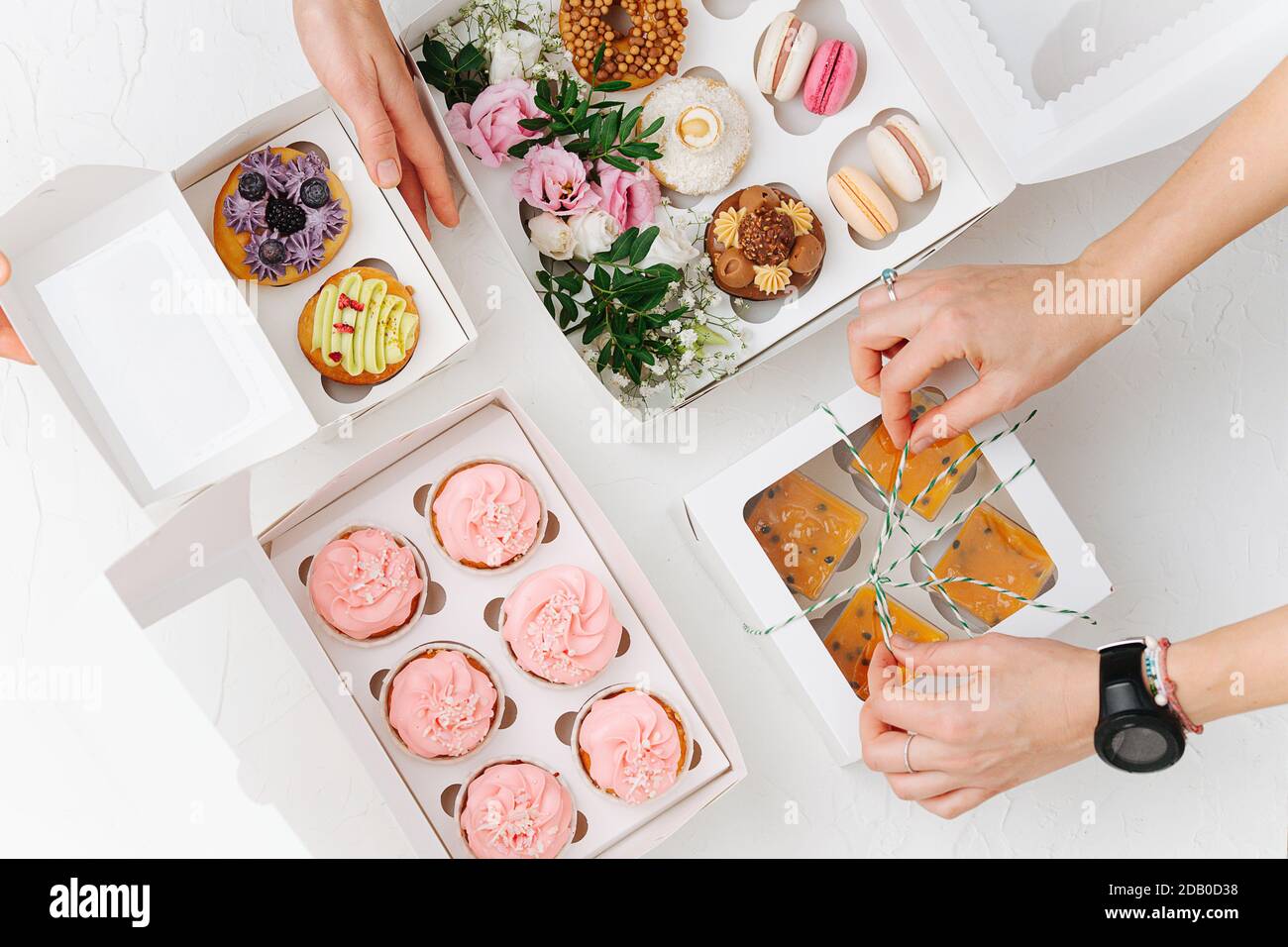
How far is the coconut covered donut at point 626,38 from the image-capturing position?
4.29 ft

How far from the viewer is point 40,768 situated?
4.51 ft

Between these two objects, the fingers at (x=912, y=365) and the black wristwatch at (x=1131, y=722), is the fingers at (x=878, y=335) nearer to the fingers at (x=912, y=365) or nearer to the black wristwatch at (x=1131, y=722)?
the fingers at (x=912, y=365)

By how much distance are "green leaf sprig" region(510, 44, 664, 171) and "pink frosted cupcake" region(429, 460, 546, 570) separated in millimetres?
438

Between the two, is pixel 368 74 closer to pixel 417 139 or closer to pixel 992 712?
pixel 417 139

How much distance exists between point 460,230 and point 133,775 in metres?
0.90

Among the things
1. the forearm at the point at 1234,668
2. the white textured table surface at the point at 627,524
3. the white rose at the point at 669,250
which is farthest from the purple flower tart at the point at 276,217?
the forearm at the point at 1234,668

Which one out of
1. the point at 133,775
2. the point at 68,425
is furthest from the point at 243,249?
the point at 133,775

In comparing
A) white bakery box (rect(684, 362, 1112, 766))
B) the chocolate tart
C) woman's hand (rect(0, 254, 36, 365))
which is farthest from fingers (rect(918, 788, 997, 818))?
woman's hand (rect(0, 254, 36, 365))

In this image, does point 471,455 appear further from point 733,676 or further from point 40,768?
point 40,768

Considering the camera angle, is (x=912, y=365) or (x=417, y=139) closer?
(x=912, y=365)

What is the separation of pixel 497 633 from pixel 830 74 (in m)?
0.88

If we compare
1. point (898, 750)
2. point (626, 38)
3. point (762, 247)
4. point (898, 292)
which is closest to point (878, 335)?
point (898, 292)

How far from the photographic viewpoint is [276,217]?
1254 mm

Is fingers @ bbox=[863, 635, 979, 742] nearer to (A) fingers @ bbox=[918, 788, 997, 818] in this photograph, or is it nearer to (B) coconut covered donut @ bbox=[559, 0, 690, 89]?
(A) fingers @ bbox=[918, 788, 997, 818]
